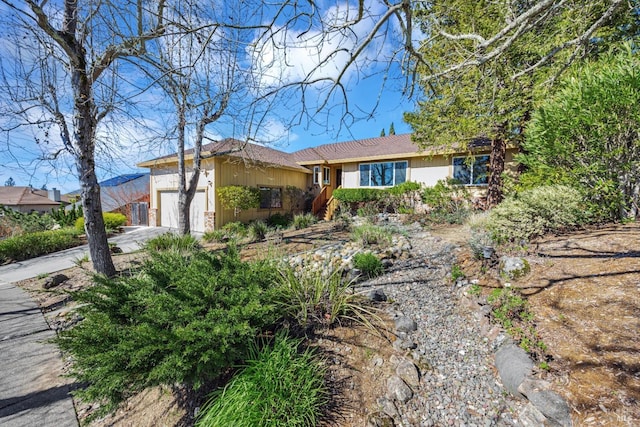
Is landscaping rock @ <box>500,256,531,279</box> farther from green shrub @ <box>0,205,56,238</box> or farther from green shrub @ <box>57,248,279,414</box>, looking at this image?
green shrub @ <box>0,205,56,238</box>

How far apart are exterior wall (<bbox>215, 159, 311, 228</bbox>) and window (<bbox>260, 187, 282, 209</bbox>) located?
19 centimetres

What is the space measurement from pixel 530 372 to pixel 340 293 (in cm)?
197

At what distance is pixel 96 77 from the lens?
4648 millimetres

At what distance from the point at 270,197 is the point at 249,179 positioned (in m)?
1.71

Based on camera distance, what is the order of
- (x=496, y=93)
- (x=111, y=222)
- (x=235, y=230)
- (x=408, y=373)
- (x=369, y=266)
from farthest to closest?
(x=111, y=222)
(x=235, y=230)
(x=496, y=93)
(x=369, y=266)
(x=408, y=373)

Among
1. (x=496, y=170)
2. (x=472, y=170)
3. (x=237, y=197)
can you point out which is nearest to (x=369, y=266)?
(x=496, y=170)

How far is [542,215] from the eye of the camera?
492 centimetres

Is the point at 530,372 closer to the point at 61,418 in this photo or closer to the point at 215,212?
the point at 61,418

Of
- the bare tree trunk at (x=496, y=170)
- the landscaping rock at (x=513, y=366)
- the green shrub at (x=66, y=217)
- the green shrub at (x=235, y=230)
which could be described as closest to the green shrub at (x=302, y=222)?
the green shrub at (x=235, y=230)

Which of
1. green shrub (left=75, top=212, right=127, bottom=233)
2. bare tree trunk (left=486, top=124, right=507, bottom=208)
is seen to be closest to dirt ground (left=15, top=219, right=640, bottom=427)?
bare tree trunk (left=486, top=124, right=507, bottom=208)

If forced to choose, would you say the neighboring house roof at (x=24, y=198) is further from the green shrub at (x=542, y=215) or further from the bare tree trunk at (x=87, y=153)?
the green shrub at (x=542, y=215)

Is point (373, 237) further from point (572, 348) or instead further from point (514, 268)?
point (572, 348)

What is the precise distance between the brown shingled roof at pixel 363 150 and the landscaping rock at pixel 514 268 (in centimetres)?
952

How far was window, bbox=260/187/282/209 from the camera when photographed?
44.6ft
